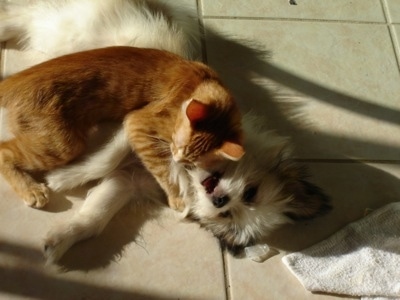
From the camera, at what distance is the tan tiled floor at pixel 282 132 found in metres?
1.56

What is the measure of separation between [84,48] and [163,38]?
277 mm

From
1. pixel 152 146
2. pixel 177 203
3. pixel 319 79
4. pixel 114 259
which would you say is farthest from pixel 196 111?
pixel 319 79

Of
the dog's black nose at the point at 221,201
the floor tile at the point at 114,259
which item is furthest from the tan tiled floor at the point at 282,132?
the dog's black nose at the point at 221,201

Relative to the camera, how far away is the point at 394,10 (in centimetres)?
230

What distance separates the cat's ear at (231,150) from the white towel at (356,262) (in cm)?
44

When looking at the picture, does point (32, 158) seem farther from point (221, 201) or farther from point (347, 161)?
point (347, 161)

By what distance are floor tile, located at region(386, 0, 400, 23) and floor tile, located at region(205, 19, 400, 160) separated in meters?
0.07

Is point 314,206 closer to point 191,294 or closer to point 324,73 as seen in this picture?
point 191,294

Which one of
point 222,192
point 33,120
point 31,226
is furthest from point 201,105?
point 31,226

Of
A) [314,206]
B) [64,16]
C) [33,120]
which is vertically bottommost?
[314,206]

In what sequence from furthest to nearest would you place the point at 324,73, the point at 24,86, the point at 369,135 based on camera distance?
1. the point at 324,73
2. the point at 369,135
3. the point at 24,86

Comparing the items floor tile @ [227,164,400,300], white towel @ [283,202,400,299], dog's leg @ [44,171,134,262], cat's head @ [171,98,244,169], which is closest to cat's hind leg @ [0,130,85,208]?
dog's leg @ [44,171,134,262]

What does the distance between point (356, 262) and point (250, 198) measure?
398 millimetres

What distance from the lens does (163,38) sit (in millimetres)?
1832
